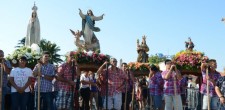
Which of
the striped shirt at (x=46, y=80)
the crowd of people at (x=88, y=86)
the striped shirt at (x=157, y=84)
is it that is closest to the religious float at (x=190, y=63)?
the crowd of people at (x=88, y=86)

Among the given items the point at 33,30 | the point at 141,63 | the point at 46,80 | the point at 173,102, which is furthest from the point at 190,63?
the point at 33,30

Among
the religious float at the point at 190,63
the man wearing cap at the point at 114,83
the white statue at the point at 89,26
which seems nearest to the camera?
the man wearing cap at the point at 114,83

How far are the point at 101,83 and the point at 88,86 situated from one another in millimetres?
1200

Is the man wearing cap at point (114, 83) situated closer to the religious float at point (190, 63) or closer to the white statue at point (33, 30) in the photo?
the religious float at point (190, 63)

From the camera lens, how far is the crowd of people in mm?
8656

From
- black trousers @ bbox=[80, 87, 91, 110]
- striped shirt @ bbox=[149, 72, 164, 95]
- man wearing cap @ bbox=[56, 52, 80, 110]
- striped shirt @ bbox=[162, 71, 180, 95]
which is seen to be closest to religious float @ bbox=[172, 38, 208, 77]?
striped shirt @ bbox=[149, 72, 164, 95]

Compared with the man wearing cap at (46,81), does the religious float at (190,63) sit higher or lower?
higher

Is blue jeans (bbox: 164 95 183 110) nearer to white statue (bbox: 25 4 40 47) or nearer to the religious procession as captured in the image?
the religious procession

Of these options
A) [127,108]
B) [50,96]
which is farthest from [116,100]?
[50,96]

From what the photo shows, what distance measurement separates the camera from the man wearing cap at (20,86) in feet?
28.8

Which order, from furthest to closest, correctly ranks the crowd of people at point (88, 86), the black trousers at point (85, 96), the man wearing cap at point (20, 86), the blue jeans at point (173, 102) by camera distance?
the black trousers at point (85, 96) < the blue jeans at point (173, 102) < the man wearing cap at point (20, 86) < the crowd of people at point (88, 86)

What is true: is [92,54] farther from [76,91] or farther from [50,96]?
[50,96]

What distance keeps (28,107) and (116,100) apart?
8.03ft

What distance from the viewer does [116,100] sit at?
1057 centimetres
